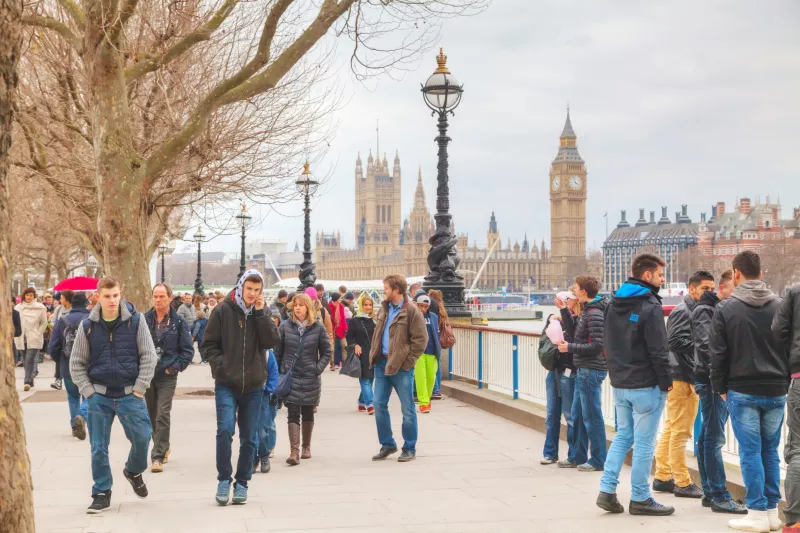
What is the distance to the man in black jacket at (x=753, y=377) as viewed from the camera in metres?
6.41

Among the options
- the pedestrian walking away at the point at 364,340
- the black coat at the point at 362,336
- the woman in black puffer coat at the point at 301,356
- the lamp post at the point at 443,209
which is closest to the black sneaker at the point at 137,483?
the woman in black puffer coat at the point at 301,356

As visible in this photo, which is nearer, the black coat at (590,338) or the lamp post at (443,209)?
the black coat at (590,338)

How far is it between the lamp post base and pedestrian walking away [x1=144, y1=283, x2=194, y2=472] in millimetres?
7807

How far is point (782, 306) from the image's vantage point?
6051 mm

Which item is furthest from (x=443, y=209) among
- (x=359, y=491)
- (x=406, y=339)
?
(x=359, y=491)

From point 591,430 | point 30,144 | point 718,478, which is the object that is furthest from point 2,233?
point 30,144

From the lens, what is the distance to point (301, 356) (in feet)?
30.5

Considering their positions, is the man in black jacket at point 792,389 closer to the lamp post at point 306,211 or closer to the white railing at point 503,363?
the white railing at point 503,363

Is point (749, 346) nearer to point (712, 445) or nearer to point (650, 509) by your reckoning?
point (712, 445)

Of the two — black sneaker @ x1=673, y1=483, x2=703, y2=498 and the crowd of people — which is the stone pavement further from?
the crowd of people

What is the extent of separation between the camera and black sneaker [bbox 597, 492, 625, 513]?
7023 mm

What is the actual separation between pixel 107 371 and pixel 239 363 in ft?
3.13

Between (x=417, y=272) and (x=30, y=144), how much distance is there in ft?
538

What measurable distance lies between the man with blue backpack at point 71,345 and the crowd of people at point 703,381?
5399 millimetres
